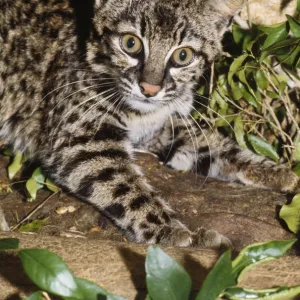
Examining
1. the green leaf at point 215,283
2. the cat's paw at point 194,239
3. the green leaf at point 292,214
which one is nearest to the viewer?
the green leaf at point 215,283

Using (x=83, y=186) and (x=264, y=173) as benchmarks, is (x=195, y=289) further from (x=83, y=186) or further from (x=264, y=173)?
(x=264, y=173)

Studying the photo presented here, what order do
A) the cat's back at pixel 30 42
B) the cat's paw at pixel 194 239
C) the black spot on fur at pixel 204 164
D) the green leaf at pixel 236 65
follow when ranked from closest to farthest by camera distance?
1. the cat's paw at pixel 194 239
2. the green leaf at pixel 236 65
3. the cat's back at pixel 30 42
4. the black spot on fur at pixel 204 164

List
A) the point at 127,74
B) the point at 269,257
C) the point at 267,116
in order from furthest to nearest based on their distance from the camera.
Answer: the point at 267,116 < the point at 127,74 < the point at 269,257

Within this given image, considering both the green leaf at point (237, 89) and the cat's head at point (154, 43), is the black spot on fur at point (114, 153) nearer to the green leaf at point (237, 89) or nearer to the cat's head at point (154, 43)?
the cat's head at point (154, 43)

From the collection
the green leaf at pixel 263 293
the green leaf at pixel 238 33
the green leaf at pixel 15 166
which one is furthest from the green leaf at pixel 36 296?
the green leaf at pixel 238 33

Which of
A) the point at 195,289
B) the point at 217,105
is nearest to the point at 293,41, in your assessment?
the point at 217,105

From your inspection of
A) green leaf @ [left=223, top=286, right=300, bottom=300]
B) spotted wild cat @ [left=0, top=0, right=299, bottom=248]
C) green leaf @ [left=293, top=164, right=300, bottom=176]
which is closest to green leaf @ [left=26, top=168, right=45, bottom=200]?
spotted wild cat @ [left=0, top=0, right=299, bottom=248]
